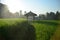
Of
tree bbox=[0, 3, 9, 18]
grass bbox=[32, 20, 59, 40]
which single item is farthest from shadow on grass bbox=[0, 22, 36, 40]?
tree bbox=[0, 3, 9, 18]

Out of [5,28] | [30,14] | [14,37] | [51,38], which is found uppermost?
[30,14]

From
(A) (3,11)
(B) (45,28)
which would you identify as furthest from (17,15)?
(B) (45,28)

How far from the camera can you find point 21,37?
1.71 meters

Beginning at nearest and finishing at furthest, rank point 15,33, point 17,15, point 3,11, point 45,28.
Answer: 1. point 15,33
2. point 3,11
3. point 17,15
4. point 45,28

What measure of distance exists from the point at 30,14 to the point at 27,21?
118 millimetres

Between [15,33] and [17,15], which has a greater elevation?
[17,15]

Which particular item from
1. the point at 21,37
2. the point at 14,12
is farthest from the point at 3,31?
the point at 14,12

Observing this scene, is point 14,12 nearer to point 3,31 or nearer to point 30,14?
point 30,14

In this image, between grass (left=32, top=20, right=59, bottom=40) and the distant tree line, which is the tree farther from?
grass (left=32, top=20, right=59, bottom=40)

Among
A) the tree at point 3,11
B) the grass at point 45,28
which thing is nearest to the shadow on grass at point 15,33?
the grass at point 45,28

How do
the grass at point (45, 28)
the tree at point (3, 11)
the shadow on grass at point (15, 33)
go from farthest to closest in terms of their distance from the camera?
the grass at point (45, 28), the tree at point (3, 11), the shadow on grass at point (15, 33)

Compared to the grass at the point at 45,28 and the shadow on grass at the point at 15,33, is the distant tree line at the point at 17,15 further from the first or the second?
the shadow on grass at the point at 15,33

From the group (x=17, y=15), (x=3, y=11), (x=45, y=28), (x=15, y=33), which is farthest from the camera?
(x=45, y=28)

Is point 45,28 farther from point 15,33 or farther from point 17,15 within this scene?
point 15,33
